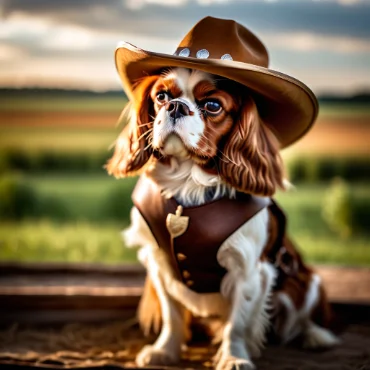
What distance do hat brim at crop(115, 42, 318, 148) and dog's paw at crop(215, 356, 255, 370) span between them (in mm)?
773

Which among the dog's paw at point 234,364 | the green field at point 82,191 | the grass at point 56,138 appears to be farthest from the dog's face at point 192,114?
the grass at point 56,138

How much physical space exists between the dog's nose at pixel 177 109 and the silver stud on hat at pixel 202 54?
18cm

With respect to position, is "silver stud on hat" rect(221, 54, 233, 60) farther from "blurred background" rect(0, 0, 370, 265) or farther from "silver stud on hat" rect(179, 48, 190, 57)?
"blurred background" rect(0, 0, 370, 265)

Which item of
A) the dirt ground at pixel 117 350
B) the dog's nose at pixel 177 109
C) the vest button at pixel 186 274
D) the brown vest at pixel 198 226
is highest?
the dog's nose at pixel 177 109

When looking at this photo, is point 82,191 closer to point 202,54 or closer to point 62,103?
point 62,103

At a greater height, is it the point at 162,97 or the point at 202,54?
the point at 202,54

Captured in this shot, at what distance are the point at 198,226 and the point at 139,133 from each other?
1.19 ft

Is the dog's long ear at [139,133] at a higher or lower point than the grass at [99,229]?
higher

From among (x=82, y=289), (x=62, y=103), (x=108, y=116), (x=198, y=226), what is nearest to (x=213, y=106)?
(x=198, y=226)

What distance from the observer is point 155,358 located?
2.26m

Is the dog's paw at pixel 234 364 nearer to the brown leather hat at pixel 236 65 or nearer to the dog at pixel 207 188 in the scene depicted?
the dog at pixel 207 188

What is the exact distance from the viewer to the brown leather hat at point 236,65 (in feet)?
6.36

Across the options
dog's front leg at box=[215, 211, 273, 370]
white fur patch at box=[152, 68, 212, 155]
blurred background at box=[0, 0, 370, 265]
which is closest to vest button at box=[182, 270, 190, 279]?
dog's front leg at box=[215, 211, 273, 370]

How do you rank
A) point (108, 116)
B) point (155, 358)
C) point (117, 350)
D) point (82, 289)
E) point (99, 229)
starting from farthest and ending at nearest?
point (99, 229) → point (108, 116) → point (82, 289) → point (117, 350) → point (155, 358)
